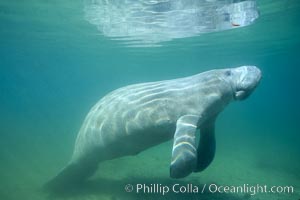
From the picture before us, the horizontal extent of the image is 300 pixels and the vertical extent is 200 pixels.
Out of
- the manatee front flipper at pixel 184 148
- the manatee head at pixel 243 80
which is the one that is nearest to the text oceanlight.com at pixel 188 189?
the manatee front flipper at pixel 184 148

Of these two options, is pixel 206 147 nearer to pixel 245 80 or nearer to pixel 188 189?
pixel 188 189

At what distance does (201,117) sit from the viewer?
6.73 m

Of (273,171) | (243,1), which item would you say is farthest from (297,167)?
(243,1)

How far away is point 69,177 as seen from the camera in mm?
8977

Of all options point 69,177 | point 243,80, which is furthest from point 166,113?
point 69,177

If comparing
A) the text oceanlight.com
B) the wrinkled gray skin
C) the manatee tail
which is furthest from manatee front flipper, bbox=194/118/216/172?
the manatee tail

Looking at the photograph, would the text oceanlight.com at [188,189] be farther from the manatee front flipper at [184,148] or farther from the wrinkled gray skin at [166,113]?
the manatee front flipper at [184,148]

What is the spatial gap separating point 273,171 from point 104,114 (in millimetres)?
11225

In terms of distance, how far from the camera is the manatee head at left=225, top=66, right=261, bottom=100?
681 centimetres

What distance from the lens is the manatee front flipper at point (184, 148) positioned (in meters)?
5.36

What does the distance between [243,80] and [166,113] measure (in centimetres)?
206

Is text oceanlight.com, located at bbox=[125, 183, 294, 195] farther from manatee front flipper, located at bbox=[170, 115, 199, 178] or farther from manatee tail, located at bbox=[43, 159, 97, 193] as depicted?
manatee front flipper, located at bbox=[170, 115, 199, 178]

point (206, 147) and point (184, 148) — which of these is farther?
point (206, 147)

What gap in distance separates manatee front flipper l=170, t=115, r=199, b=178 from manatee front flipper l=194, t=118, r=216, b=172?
1.24 meters
